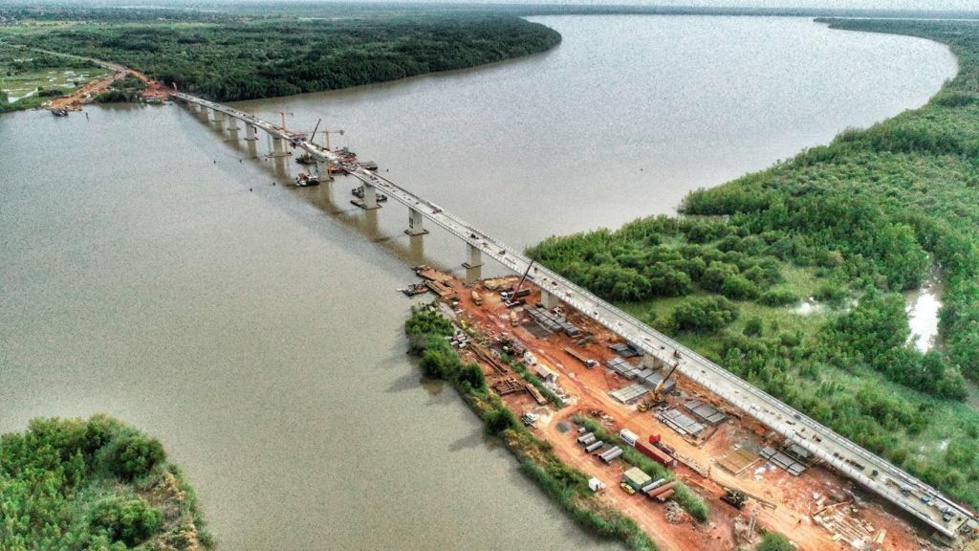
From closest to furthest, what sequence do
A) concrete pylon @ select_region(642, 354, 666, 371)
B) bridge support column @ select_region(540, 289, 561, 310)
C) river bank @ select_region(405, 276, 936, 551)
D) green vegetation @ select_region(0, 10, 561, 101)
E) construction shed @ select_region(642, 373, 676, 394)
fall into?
1. river bank @ select_region(405, 276, 936, 551)
2. construction shed @ select_region(642, 373, 676, 394)
3. concrete pylon @ select_region(642, 354, 666, 371)
4. bridge support column @ select_region(540, 289, 561, 310)
5. green vegetation @ select_region(0, 10, 561, 101)

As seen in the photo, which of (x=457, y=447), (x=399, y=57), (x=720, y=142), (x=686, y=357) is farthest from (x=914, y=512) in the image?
(x=399, y=57)

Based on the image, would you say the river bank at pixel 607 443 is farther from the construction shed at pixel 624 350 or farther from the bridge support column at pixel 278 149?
the bridge support column at pixel 278 149

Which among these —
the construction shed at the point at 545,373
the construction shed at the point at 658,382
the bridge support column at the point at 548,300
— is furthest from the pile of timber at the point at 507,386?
the bridge support column at the point at 548,300

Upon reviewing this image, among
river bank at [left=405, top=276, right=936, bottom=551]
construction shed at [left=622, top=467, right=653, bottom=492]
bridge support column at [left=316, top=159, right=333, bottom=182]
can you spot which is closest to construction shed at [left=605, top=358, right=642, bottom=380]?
river bank at [left=405, top=276, right=936, bottom=551]

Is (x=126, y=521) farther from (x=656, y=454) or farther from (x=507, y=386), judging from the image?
(x=656, y=454)

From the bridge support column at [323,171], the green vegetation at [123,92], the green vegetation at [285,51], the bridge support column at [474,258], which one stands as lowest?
the bridge support column at [474,258]

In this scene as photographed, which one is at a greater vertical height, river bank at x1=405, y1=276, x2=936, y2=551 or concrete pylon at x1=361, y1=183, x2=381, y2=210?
concrete pylon at x1=361, y1=183, x2=381, y2=210

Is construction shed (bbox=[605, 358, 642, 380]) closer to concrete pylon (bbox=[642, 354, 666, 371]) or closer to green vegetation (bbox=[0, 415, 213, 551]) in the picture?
concrete pylon (bbox=[642, 354, 666, 371])
